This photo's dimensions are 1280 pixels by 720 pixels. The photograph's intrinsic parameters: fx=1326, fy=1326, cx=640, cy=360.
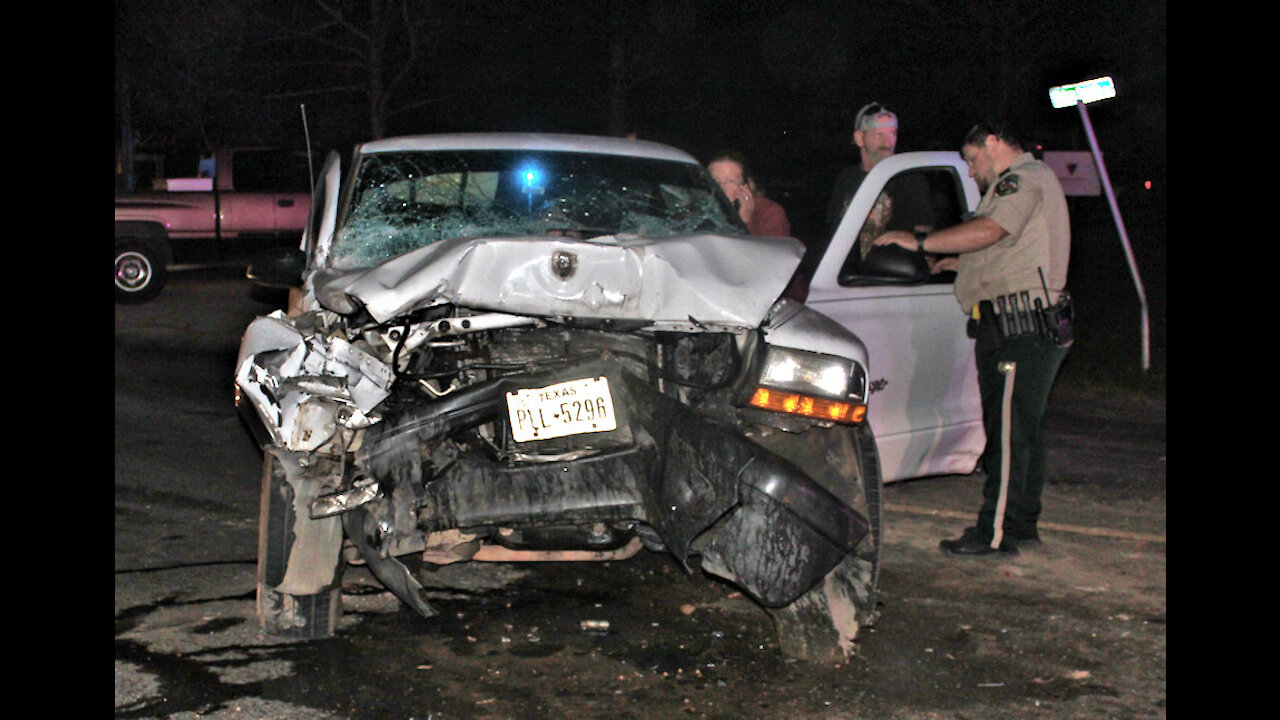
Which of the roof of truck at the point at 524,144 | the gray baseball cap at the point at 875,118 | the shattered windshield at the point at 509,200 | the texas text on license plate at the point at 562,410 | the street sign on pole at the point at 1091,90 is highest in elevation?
the street sign on pole at the point at 1091,90

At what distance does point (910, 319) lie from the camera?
5887 millimetres

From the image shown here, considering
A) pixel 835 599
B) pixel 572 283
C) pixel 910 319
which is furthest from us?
pixel 910 319

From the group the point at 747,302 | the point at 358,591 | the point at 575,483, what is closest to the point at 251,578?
the point at 358,591

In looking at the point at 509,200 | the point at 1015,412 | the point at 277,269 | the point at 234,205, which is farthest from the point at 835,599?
the point at 234,205

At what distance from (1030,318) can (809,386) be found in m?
1.60

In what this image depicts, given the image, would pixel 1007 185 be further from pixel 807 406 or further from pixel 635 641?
pixel 635 641

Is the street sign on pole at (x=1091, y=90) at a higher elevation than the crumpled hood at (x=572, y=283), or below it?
higher

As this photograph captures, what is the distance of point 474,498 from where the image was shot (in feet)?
14.5

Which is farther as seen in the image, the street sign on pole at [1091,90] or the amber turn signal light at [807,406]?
the street sign on pole at [1091,90]

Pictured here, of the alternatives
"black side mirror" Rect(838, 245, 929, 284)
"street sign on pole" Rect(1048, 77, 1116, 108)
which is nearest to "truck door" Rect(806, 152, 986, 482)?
"black side mirror" Rect(838, 245, 929, 284)

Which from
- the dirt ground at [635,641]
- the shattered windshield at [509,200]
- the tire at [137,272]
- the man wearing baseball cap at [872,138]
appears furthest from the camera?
the tire at [137,272]

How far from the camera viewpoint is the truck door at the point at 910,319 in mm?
5699

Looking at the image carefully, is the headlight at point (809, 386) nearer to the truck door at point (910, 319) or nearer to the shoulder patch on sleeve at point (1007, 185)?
the truck door at point (910, 319)

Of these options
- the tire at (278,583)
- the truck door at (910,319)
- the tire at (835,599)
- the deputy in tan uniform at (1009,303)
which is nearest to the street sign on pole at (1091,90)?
the truck door at (910,319)
